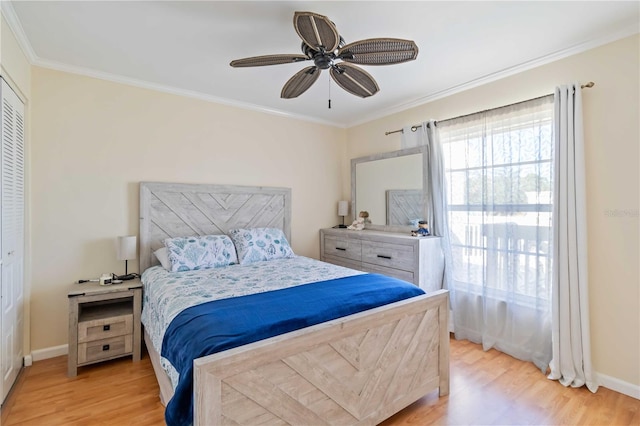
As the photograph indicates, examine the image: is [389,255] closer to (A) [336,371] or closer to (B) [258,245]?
(B) [258,245]

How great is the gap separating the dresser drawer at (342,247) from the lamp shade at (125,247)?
230 centimetres

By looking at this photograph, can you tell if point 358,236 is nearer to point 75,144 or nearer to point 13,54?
point 75,144

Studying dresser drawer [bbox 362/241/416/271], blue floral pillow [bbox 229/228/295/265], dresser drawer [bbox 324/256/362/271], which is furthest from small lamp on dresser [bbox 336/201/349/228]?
blue floral pillow [bbox 229/228/295/265]

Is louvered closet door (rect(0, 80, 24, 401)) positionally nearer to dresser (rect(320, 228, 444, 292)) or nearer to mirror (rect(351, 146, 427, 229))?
dresser (rect(320, 228, 444, 292))

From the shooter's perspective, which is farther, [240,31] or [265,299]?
[240,31]

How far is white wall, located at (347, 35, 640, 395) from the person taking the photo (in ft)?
7.05

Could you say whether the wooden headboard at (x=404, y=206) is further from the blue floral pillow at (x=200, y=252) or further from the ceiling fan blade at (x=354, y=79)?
the blue floral pillow at (x=200, y=252)

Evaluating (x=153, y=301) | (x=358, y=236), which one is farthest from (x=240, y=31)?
(x=358, y=236)

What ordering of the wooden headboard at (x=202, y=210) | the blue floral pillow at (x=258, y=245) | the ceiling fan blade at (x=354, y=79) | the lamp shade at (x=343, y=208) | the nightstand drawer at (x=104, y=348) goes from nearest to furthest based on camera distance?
1. the ceiling fan blade at (x=354, y=79)
2. the nightstand drawer at (x=104, y=348)
3. the wooden headboard at (x=202, y=210)
4. the blue floral pillow at (x=258, y=245)
5. the lamp shade at (x=343, y=208)

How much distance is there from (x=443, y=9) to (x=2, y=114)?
287cm

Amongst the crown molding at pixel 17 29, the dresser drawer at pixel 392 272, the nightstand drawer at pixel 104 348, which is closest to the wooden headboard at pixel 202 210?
the nightstand drawer at pixel 104 348

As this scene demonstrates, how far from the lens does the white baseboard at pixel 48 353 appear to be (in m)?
2.59

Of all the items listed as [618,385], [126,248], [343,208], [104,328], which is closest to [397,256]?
[343,208]

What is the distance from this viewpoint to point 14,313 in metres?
2.24
